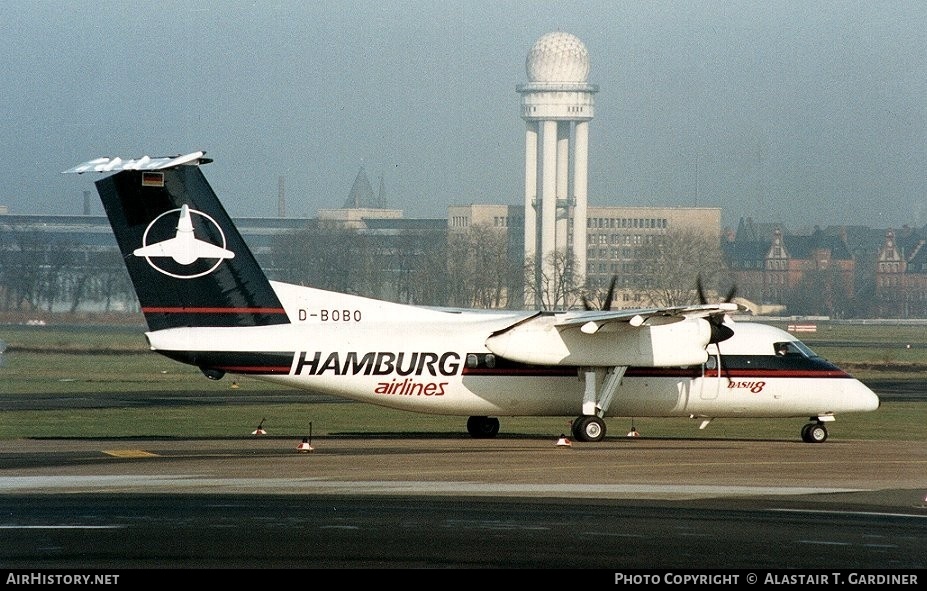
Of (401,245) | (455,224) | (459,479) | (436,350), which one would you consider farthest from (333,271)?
(459,479)

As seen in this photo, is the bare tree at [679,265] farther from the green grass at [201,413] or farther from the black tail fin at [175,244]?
the black tail fin at [175,244]

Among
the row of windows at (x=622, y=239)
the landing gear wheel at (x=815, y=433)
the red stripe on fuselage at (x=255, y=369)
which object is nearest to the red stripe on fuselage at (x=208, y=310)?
the red stripe on fuselage at (x=255, y=369)

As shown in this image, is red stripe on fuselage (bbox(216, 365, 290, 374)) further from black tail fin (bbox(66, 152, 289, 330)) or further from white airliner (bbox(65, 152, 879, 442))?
black tail fin (bbox(66, 152, 289, 330))

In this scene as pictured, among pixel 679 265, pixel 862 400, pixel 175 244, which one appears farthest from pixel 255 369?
pixel 679 265

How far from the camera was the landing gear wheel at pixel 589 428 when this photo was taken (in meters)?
27.0

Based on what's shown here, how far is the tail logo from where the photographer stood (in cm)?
2530

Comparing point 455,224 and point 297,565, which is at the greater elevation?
point 455,224

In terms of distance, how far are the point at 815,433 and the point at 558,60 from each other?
A: 8752 centimetres

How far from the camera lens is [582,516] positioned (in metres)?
16.1

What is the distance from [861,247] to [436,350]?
29.8 meters

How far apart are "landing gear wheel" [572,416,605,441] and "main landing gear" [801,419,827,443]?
16.1 feet

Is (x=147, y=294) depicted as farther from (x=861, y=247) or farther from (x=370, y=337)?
(x=861, y=247)

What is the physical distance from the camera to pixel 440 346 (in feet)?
87.5

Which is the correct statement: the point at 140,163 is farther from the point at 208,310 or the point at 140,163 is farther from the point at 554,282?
the point at 554,282
